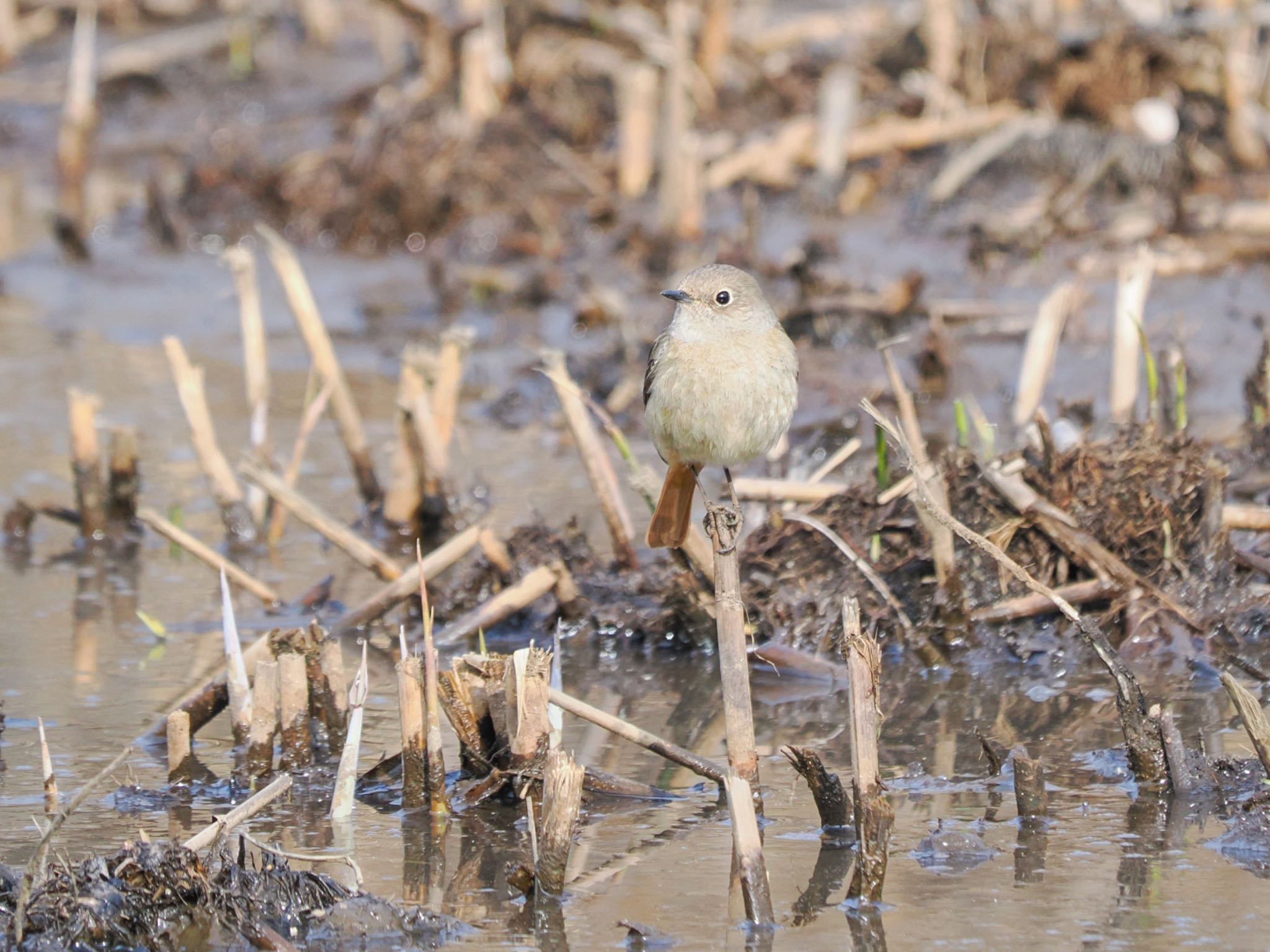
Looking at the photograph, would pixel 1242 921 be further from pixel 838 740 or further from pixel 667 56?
pixel 667 56

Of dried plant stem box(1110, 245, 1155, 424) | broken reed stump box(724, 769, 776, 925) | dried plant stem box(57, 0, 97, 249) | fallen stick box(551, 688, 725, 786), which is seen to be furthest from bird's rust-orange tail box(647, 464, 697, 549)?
dried plant stem box(57, 0, 97, 249)

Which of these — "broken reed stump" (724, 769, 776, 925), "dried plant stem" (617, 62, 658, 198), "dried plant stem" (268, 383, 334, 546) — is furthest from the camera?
"dried plant stem" (617, 62, 658, 198)

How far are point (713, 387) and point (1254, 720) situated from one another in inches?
65.0

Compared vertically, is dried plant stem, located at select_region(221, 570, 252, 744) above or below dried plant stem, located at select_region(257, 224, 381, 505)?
below

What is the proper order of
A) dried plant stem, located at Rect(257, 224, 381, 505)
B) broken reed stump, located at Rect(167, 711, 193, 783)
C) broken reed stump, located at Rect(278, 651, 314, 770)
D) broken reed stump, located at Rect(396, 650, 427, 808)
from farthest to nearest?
dried plant stem, located at Rect(257, 224, 381, 505), broken reed stump, located at Rect(278, 651, 314, 770), broken reed stump, located at Rect(167, 711, 193, 783), broken reed stump, located at Rect(396, 650, 427, 808)

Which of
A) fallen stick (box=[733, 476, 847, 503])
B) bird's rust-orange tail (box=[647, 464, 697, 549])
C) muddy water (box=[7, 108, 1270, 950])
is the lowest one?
muddy water (box=[7, 108, 1270, 950])

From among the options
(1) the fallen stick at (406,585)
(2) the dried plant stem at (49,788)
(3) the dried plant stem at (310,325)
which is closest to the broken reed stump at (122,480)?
(3) the dried plant stem at (310,325)

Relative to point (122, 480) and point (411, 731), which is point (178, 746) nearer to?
point (411, 731)

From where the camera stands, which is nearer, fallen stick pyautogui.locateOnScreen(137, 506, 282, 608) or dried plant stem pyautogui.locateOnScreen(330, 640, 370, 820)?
dried plant stem pyautogui.locateOnScreen(330, 640, 370, 820)

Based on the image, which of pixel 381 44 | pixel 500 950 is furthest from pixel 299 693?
pixel 381 44

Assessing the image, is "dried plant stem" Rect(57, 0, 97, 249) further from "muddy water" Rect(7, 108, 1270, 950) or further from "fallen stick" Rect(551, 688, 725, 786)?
"fallen stick" Rect(551, 688, 725, 786)

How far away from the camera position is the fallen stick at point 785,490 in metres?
6.27

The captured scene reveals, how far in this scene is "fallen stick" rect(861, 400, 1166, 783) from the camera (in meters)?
4.18

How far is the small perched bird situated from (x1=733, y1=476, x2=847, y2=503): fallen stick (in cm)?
126
